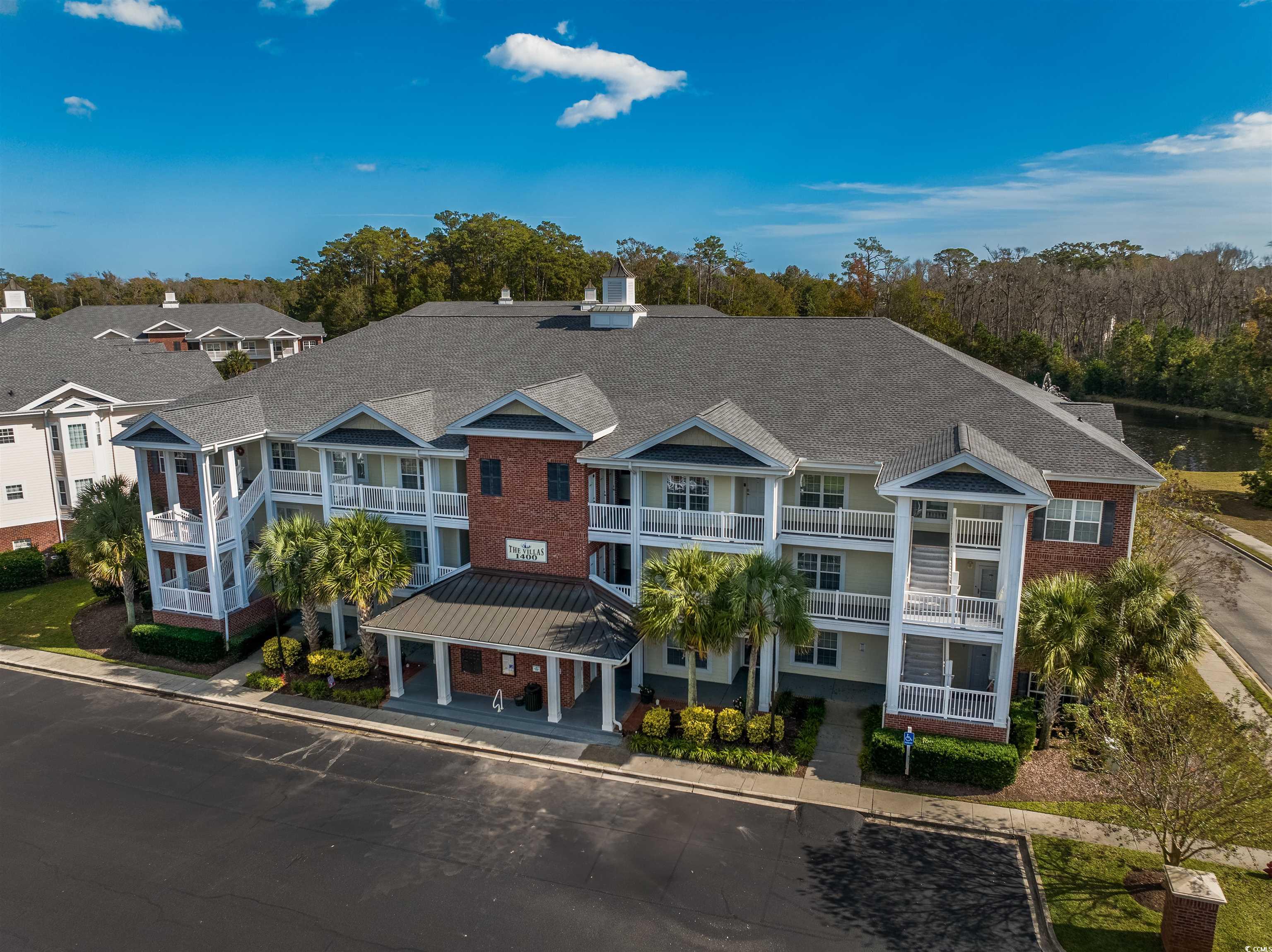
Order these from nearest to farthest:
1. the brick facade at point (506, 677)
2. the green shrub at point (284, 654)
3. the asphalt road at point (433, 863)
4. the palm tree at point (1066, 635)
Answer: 1. the asphalt road at point (433, 863)
2. the palm tree at point (1066, 635)
3. the brick facade at point (506, 677)
4. the green shrub at point (284, 654)

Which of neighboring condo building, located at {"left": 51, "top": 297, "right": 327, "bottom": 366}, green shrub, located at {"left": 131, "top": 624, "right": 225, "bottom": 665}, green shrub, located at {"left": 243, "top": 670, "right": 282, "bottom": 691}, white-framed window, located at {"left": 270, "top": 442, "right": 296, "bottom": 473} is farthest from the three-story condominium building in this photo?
neighboring condo building, located at {"left": 51, "top": 297, "right": 327, "bottom": 366}

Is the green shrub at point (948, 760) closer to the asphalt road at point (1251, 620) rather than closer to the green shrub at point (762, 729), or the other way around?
the green shrub at point (762, 729)

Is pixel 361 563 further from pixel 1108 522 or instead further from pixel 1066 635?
pixel 1108 522

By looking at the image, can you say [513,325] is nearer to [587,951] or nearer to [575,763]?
[575,763]

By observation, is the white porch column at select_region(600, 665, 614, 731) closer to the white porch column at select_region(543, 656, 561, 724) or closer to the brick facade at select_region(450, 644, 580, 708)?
the white porch column at select_region(543, 656, 561, 724)

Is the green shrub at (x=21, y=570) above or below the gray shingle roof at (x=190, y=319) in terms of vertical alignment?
below

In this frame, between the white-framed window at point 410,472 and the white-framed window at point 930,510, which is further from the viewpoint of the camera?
the white-framed window at point 410,472


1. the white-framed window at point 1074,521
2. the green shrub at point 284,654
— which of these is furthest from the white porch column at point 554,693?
the white-framed window at point 1074,521
